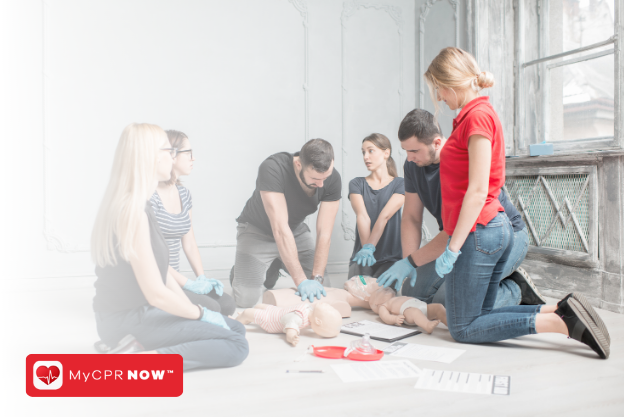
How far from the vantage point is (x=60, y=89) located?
1428 mm

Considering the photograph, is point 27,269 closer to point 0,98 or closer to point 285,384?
point 0,98

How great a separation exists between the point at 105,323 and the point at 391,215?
1.91 m

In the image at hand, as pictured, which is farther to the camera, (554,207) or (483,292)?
(554,207)

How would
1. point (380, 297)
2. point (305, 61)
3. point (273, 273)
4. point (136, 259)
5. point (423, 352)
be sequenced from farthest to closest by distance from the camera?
point (305, 61)
point (273, 273)
point (380, 297)
point (423, 352)
point (136, 259)

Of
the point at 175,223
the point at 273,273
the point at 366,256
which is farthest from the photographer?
the point at 273,273

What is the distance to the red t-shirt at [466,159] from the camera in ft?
5.43

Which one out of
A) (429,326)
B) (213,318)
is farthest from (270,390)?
(429,326)

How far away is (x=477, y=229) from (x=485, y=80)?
0.56 m

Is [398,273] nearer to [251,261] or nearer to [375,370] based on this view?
[375,370]

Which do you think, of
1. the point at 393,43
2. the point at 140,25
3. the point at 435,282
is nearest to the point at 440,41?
the point at 393,43

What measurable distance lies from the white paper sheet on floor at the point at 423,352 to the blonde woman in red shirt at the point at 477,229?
131 mm

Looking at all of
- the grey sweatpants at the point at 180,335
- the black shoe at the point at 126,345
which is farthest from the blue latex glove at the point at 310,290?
the black shoe at the point at 126,345

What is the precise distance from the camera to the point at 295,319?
1.93m

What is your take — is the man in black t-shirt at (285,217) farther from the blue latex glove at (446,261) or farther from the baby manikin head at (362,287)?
the blue latex glove at (446,261)
